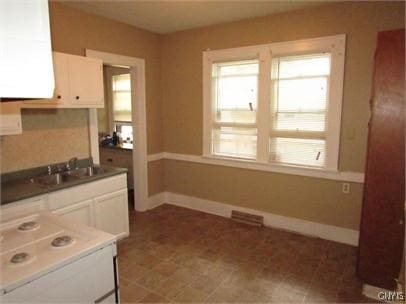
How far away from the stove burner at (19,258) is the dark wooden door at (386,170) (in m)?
2.37

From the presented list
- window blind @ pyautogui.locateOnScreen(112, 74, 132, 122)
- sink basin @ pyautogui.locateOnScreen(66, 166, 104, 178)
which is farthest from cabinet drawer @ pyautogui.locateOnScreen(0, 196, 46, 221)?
window blind @ pyautogui.locateOnScreen(112, 74, 132, 122)

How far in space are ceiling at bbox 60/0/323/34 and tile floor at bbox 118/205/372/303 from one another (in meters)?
2.65

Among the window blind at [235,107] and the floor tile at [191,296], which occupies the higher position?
the window blind at [235,107]

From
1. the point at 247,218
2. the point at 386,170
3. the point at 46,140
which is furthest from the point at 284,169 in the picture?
the point at 46,140

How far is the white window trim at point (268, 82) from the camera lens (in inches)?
119

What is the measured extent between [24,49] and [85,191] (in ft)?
7.89

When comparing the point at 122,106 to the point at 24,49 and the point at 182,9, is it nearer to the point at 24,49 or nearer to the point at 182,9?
the point at 182,9

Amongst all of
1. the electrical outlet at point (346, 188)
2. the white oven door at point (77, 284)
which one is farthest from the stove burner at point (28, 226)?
the electrical outlet at point (346, 188)

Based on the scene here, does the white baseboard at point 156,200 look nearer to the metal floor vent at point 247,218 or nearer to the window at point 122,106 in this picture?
the metal floor vent at point 247,218

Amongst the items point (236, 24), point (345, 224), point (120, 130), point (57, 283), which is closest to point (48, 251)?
point (57, 283)

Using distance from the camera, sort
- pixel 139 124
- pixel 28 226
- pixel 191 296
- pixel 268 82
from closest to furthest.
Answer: pixel 28 226 < pixel 191 296 < pixel 268 82 < pixel 139 124

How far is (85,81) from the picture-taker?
2885mm

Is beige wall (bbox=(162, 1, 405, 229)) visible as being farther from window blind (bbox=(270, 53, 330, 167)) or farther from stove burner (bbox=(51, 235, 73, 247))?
stove burner (bbox=(51, 235, 73, 247))

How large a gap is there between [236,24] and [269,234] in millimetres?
2703
